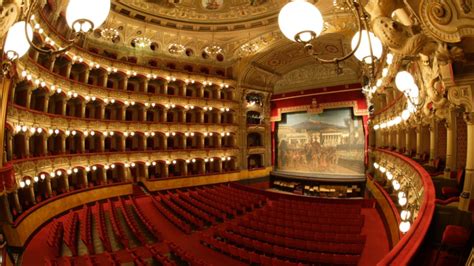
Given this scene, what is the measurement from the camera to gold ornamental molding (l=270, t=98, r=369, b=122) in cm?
2462

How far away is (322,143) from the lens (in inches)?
1041

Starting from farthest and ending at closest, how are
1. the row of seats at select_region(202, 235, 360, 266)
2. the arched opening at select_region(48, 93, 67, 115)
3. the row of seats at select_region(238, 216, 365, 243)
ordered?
the arched opening at select_region(48, 93, 67, 115), the row of seats at select_region(238, 216, 365, 243), the row of seats at select_region(202, 235, 360, 266)

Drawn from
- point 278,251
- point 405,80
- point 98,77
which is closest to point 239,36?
point 98,77

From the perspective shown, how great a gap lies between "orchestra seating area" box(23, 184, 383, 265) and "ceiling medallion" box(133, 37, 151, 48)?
1342 centimetres

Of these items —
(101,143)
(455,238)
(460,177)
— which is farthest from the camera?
(101,143)

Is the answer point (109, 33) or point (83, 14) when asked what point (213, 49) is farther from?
point (83, 14)

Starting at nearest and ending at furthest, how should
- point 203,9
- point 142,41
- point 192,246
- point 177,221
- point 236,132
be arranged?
1. point 192,246
2. point 177,221
3. point 203,9
4. point 142,41
5. point 236,132

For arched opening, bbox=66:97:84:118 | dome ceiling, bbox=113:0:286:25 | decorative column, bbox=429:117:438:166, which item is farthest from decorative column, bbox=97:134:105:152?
decorative column, bbox=429:117:438:166

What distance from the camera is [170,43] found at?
24812 mm

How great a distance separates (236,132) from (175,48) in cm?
957

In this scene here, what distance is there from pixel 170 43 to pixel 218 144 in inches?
399

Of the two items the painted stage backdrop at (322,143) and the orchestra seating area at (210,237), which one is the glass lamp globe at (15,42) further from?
the painted stage backdrop at (322,143)

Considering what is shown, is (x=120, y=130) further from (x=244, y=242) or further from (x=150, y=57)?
Answer: (x=244, y=242)

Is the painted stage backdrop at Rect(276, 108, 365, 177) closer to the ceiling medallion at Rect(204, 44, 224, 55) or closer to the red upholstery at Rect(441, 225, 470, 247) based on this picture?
the ceiling medallion at Rect(204, 44, 224, 55)
